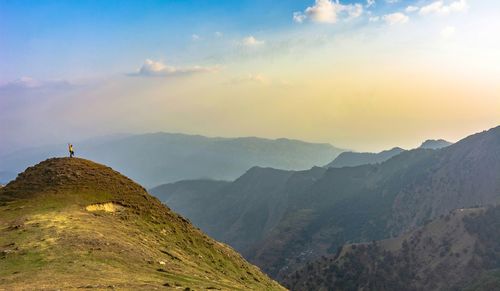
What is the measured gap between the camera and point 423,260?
108 metres

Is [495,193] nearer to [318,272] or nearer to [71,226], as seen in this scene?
[318,272]

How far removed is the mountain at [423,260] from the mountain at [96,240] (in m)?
66.3

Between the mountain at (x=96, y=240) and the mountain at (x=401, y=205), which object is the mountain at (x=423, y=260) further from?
the mountain at (x=96, y=240)

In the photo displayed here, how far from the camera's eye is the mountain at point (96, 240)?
2772cm

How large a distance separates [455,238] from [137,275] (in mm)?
101486

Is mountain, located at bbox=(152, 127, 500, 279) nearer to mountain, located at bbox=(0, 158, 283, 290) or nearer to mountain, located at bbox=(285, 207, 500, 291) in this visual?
mountain, located at bbox=(285, 207, 500, 291)

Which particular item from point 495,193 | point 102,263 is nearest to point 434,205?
point 495,193

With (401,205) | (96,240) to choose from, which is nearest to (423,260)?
(401,205)

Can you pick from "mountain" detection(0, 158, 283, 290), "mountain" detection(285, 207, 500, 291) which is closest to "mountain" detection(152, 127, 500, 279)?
"mountain" detection(285, 207, 500, 291)

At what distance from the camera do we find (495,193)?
14138cm

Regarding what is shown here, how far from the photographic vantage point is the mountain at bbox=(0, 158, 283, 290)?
90.9 ft

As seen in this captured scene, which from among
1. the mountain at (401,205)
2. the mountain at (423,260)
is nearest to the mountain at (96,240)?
the mountain at (423,260)

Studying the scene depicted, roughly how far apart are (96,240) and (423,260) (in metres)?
96.2

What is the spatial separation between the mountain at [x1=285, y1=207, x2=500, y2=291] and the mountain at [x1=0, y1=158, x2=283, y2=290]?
2612 inches
